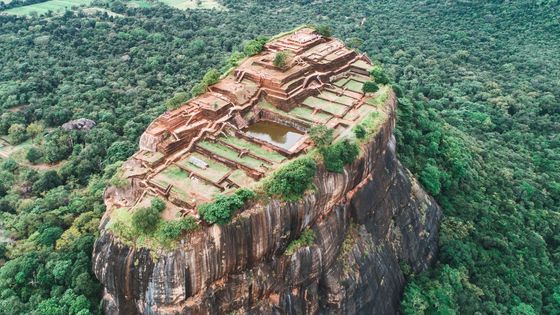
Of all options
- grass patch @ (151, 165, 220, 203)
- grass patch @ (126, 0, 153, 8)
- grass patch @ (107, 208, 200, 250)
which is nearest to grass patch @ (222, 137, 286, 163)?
grass patch @ (151, 165, 220, 203)

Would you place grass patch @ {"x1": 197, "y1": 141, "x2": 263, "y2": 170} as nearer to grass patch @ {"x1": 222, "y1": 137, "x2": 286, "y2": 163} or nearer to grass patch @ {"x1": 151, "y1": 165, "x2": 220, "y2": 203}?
grass patch @ {"x1": 222, "y1": 137, "x2": 286, "y2": 163}

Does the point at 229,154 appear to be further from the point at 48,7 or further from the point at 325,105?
the point at 48,7

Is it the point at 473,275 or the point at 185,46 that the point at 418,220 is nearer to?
the point at 473,275

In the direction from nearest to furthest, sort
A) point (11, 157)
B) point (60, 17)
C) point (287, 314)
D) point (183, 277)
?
1. point (183, 277)
2. point (287, 314)
3. point (11, 157)
4. point (60, 17)

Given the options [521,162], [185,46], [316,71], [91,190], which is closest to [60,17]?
[185,46]

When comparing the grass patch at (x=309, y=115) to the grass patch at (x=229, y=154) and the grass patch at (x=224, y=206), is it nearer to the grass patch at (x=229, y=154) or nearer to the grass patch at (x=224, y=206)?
the grass patch at (x=229, y=154)

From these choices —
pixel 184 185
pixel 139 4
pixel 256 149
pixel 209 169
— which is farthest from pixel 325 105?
pixel 139 4

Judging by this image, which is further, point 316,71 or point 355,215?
point 316,71
